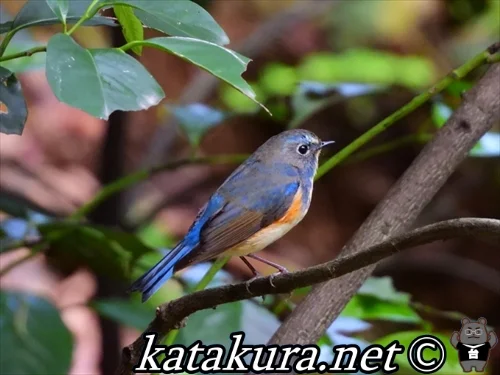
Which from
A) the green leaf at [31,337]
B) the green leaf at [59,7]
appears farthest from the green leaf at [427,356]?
the green leaf at [59,7]

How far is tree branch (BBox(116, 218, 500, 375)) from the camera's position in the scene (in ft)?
3.18

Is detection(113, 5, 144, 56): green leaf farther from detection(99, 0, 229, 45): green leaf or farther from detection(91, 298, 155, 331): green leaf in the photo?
detection(91, 298, 155, 331): green leaf

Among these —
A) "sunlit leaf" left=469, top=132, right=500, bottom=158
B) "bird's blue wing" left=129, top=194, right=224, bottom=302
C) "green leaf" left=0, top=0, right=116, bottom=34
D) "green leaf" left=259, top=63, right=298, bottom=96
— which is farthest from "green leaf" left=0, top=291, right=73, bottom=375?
"green leaf" left=259, top=63, right=298, bottom=96

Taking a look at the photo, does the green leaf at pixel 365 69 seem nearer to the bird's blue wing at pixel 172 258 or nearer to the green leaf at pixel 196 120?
the green leaf at pixel 196 120

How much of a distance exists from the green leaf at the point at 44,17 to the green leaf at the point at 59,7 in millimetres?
50

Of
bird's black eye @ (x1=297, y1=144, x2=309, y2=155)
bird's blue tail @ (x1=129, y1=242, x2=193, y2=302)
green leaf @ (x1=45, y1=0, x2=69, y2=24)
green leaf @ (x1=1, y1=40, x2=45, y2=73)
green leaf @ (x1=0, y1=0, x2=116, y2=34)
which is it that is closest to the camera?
green leaf @ (x1=45, y1=0, x2=69, y2=24)

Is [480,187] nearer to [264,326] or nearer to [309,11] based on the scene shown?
[309,11]

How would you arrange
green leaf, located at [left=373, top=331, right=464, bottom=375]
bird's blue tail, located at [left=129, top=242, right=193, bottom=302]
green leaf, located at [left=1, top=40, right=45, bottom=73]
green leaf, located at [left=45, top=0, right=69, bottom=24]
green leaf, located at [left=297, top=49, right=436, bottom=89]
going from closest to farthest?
green leaf, located at [left=45, top=0, right=69, bottom=24], bird's blue tail, located at [left=129, top=242, right=193, bottom=302], green leaf, located at [left=373, top=331, right=464, bottom=375], green leaf, located at [left=1, top=40, right=45, bottom=73], green leaf, located at [left=297, top=49, right=436, bottom=89]

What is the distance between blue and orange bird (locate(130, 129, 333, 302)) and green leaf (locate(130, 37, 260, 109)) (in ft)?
1.56

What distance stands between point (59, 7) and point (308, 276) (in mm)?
501

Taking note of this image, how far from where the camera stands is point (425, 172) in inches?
67.4

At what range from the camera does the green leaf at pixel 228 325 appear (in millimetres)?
1698

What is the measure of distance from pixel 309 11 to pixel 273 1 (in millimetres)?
451

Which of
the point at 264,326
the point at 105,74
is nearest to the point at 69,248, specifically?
the point at 264,326
